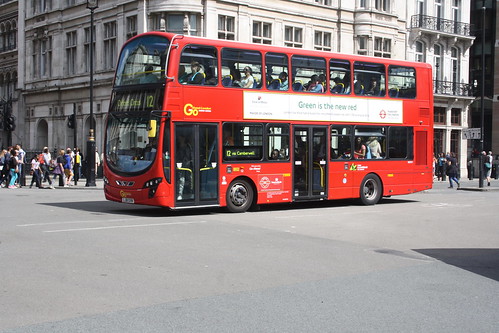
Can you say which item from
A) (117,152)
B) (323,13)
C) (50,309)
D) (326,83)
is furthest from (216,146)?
(323,13)

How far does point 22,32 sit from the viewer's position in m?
48.6

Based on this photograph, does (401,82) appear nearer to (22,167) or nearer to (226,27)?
(22,167)

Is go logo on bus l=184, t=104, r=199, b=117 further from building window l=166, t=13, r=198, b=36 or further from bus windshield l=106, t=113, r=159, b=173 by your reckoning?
building window l=166, t=13, r=198, b=36

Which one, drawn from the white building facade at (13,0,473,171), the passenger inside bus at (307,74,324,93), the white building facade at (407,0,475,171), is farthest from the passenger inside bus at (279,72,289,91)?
the white building facade at (407,0,475,171)

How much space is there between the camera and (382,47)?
148 ft

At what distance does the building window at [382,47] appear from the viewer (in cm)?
4484

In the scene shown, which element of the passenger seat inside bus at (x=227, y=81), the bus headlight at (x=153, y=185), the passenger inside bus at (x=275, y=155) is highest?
the passenger seat inside bus at (x=227, y=81)

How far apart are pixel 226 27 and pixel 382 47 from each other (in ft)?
39.4

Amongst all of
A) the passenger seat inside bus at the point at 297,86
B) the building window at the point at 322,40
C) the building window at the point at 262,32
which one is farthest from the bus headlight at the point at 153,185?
the building window at the point at 322,40

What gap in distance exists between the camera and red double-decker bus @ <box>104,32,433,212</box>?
16.8 metres

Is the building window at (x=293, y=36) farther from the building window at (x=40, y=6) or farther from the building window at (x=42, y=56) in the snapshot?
the building window at (x=40, y=6)

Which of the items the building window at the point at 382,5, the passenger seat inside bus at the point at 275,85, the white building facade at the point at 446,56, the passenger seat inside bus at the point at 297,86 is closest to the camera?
the passenger seat inside bus at the point at 275,85

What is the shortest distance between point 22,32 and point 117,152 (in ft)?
114

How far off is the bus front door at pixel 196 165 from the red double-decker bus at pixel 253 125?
24 mm
